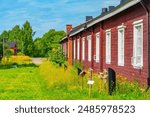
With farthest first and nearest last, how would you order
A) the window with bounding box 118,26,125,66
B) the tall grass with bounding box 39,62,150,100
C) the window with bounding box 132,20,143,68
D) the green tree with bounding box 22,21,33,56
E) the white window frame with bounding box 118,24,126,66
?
the green tree with bounding box 22,21,33,56 → the window with bounding box 118,26,125,66 → the white window frame with bounding box 118,24,126,66 → the window with bounding box 132,20,143,68 → the tall grass with bounding box 39,62,150,100

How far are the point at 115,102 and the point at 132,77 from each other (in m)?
8.11

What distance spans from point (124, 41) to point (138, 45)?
171cm

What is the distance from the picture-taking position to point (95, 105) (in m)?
7.86

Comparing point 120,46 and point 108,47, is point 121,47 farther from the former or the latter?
point 108,47

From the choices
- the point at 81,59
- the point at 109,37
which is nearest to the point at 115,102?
the point at 109,37

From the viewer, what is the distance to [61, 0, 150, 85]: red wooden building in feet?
47.1

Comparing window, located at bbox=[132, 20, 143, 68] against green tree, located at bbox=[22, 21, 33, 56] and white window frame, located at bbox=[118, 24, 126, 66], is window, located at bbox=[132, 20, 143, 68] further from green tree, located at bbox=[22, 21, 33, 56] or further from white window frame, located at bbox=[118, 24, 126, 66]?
green tree, located at bbox=[22, 21, 33, 56]

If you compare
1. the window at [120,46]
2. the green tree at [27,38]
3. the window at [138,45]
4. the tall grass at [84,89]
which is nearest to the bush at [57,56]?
the window at [120,46]

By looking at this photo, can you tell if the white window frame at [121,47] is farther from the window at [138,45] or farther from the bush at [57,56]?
the bush at [57,56]

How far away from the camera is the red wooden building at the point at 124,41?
1437 cm

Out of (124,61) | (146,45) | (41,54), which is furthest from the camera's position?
(41,54)

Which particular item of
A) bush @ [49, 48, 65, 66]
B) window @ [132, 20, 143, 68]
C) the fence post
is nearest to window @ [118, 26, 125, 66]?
window @ [132, 20, 143, 68]

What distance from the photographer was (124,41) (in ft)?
56.1

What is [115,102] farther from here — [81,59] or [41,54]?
[41,54]
